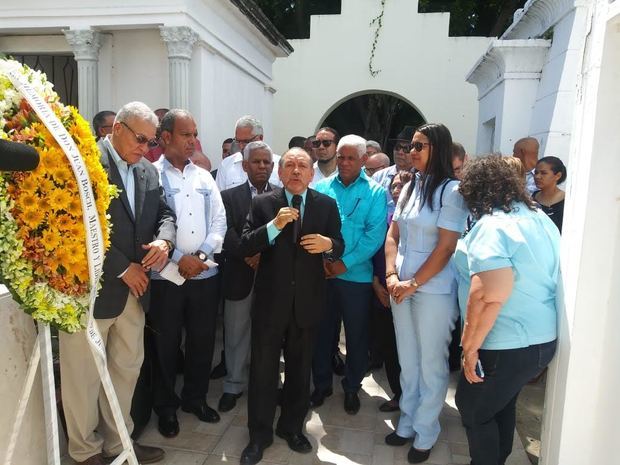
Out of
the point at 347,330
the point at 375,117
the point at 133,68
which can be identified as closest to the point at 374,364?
the point at 347,330

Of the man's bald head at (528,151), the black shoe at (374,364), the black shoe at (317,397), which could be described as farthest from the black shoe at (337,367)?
the man's bald head at (528,151)

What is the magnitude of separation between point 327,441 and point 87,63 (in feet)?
16.0

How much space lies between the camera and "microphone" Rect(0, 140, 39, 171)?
1.34 meters

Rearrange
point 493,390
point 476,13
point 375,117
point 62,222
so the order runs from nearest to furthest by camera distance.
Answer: point 62,222
point 493,390
point 476,13
point 375,117

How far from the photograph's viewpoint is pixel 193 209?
3.46 m

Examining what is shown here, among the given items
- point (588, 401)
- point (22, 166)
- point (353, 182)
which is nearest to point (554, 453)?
point (588, 401)

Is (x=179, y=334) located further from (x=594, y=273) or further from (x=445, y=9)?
(x=445, y=9)

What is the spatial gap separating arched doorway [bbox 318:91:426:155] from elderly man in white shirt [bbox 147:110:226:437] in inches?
542

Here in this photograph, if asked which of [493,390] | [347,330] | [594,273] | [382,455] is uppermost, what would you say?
[594,273]

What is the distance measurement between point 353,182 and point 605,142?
1.78 m

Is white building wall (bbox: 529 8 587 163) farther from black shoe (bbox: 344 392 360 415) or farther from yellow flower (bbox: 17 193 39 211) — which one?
yellow flower (bbox: 17 193 39 211)

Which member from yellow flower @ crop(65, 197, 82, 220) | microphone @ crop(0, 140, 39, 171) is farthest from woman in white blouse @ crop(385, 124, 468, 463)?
microphone @ crop(0, 140, 39, 171)

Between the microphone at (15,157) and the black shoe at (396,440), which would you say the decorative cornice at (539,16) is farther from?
the microphone at (15,157)

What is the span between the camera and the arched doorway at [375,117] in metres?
17.1
